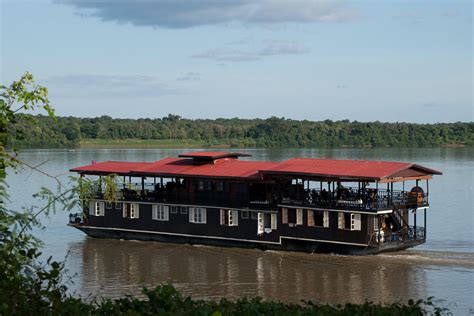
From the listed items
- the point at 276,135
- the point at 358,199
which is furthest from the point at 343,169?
the point at 276,135

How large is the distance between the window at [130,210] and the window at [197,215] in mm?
2737

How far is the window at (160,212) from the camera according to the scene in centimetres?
3298

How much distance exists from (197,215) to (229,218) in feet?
5.00

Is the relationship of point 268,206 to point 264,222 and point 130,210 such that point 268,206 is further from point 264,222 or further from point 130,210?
point 130,210

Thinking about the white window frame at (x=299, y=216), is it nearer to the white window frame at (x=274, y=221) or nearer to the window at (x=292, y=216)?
the window at (x=292, y=216)

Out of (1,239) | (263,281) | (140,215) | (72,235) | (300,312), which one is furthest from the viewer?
(72,235)

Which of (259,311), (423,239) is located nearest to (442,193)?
(423,239)

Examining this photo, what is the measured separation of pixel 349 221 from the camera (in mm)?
28688

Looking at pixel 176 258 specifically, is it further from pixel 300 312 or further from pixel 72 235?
pixel 300 312

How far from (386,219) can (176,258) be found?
7.83 meters

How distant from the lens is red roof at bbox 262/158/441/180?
28125mm

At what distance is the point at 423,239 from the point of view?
29.5m

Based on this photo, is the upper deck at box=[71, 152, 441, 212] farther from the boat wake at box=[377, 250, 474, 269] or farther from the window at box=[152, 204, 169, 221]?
the boat wake at box=[377, 250, 474, 269]

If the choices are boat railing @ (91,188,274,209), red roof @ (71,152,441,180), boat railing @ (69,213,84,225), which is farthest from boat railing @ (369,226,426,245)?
boat railing @ (69,213,84,225)
